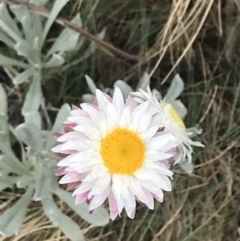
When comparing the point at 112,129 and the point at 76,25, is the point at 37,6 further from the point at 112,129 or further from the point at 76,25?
the point at 112,129

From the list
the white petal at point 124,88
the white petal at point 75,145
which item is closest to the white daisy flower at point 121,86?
the white petal at point 124,88

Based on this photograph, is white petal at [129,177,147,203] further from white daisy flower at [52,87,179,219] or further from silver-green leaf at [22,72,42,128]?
silver-green leaf at [22,72,42,128]

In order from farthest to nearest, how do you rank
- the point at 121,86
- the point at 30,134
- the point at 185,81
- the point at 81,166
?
1. the point at 185,81
2. the point at 121,86
3. the point at 30,134
4. the point at 81,166

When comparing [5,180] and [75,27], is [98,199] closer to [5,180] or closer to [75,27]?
[5,180]

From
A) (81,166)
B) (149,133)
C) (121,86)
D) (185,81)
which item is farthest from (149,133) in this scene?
(185,81)

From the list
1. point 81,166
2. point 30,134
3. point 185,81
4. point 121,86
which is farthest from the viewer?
point 185,81

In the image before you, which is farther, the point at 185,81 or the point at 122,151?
the point at 185,81

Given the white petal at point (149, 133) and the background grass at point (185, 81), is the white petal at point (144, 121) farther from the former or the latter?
the background grass at point (185, 81)
